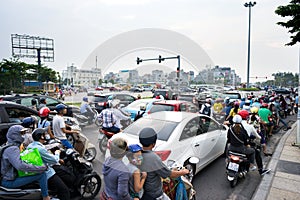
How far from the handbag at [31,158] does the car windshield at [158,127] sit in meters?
1.80

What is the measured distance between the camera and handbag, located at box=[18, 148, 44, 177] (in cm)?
260

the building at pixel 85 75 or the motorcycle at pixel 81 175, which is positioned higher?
the building at pixel 85 75

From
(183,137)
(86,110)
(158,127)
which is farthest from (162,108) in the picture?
(86,110)

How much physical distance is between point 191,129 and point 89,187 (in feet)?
7.19

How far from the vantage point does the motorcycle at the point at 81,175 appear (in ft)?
11.1

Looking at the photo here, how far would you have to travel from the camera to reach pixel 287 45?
741cm

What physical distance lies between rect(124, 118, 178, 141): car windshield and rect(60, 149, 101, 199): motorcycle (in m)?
1.07

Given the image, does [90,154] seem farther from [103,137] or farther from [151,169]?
[151,169]

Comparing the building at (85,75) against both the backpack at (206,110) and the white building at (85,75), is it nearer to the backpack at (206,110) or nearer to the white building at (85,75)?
the white building at (85,75)

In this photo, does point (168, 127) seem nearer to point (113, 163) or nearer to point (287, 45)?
point (113, 163)

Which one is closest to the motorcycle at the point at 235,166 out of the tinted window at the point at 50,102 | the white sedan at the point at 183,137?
the white sedan at the point at 183,137

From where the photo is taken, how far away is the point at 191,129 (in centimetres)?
420

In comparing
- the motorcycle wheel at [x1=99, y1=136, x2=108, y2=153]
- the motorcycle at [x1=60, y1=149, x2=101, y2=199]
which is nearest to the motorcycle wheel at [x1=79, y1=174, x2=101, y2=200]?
the motorcycle at [x1=60, y1=149, x2=101, y2=199]

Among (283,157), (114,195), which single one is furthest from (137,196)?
(283,157)
